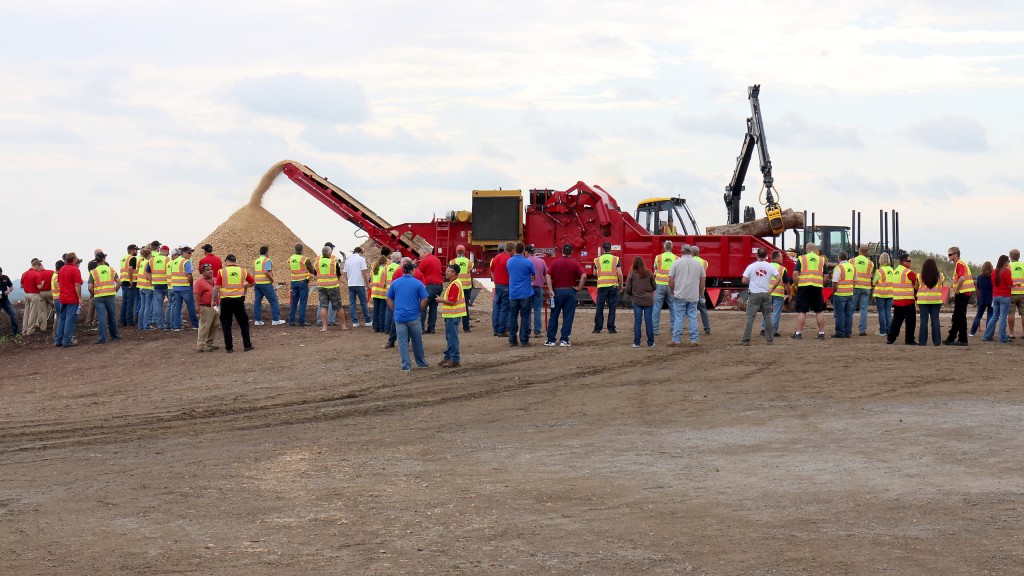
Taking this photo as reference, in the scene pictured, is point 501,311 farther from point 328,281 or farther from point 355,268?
point 328,281

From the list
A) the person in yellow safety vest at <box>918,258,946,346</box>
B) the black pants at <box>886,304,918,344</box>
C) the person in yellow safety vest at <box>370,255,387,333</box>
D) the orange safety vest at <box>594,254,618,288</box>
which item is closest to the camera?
the person in yellow safety vest at <box>918,258,946,346</box>

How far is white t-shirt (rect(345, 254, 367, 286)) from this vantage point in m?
24.1

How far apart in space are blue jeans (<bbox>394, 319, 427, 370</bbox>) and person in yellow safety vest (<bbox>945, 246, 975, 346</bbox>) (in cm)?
965

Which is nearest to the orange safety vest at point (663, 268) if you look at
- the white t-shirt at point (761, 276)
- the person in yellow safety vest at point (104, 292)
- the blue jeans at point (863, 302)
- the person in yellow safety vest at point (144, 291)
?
the white t-shirt at point (761, 276)

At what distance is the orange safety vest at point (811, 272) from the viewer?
69.7 feet

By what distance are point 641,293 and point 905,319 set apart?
15.7 ft

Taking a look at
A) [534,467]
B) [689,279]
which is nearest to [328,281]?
[689,279]

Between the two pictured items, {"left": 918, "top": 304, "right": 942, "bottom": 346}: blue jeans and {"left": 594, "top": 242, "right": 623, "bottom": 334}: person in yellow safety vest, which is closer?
{"left": 918, "top": 304, "right": 942, "bottom": 346}: blue jeans

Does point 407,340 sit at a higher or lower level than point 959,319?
lower

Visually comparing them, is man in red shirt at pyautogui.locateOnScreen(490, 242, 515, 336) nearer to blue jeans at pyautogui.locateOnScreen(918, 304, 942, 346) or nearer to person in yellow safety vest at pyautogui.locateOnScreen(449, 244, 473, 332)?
person in yellow safety vest at pyautogui.locateOnScreen(449, 244, 473, 332)

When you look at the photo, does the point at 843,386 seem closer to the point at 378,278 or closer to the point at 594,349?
the point at 594,349

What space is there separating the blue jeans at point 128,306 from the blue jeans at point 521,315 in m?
11.3

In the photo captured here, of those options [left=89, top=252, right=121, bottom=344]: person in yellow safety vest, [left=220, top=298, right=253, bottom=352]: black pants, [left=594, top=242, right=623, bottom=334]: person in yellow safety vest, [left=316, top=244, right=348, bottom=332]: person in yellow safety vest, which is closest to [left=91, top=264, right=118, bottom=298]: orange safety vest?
[left=89, top=252, right=121, bottom=344]: person in yellow safety vest

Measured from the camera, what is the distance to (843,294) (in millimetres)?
21391
